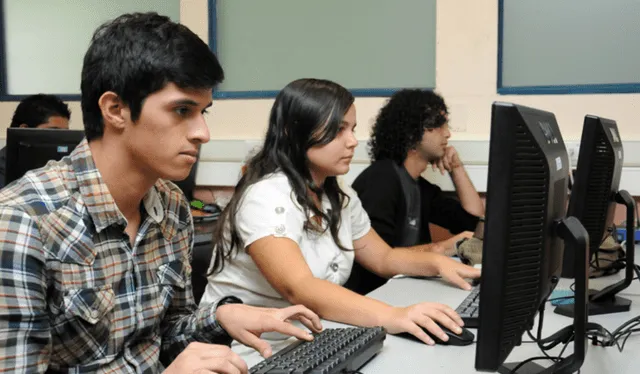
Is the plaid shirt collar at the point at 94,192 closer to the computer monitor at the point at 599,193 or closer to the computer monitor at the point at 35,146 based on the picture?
the computer monitor at the point at 599,193

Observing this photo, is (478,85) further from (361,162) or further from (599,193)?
(599,193)

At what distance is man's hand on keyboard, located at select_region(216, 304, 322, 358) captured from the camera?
113 cm

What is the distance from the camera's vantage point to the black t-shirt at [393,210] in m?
2.35

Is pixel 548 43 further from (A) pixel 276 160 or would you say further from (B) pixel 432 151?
(A) pixel 276 160

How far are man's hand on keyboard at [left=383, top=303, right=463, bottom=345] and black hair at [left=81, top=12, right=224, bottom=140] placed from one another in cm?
57

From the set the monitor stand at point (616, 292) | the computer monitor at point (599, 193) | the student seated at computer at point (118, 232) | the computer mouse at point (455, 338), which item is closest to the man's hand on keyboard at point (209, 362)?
the student seated at computer at point (118, 232)

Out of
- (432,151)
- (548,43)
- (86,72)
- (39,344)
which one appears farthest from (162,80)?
(548,43)

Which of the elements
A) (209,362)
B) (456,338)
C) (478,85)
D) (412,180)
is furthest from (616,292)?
(478,85)

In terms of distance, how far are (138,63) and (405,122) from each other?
73.2 inches

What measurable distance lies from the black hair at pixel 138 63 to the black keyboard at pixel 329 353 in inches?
17.6

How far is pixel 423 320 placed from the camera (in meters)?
1.23

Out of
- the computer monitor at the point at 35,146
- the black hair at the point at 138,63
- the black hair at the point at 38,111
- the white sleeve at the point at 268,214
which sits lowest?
the white sleeve at the point at 268,214

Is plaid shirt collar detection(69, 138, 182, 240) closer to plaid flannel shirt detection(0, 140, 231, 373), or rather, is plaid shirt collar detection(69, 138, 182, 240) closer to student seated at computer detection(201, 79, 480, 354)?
plaid flannel shirt detection(0, 140, 231, 373)

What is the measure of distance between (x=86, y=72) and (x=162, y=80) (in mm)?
135
